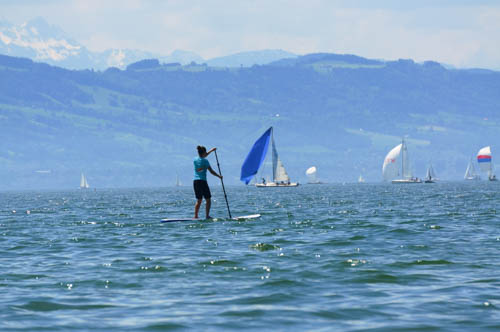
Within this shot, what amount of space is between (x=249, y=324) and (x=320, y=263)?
6.14 meters

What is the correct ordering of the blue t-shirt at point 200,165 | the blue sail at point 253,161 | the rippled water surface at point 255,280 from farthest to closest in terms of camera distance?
the blue sail at point 253,161
the blue t-shirt at point 200,165
the rippled water surface at point 255,280

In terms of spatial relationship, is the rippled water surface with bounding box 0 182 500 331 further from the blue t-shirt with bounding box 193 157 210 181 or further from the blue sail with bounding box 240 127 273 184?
the blue sail with bounding box 240 127 273 184

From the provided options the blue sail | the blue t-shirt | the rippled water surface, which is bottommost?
the rippled water surface

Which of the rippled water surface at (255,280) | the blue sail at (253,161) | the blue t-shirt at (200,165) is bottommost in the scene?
the rippled water surface at (255,280)

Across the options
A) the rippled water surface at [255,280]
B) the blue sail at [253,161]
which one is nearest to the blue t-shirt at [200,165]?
the rippled water surface at [255,280]

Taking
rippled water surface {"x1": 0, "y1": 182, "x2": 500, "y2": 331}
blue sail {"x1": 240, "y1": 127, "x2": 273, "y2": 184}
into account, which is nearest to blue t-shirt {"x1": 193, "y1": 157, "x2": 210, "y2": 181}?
rippled water surface {"x1": 0, "y1": 182, "x2": 500, "y2": 331}

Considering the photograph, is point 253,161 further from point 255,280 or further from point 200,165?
point 255,280

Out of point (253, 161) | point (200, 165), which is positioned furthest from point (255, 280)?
point (253, 161)

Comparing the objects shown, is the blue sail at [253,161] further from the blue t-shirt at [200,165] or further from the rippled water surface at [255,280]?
the rippled water surface at [255,280]

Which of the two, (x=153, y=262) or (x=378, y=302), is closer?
(x=378, y=302)

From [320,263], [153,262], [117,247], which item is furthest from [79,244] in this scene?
[320,263]

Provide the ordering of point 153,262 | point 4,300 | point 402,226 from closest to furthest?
point 4,300 → point 153,262 → point 402,226

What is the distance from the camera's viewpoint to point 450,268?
56.7 feet

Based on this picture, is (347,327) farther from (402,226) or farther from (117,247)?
(402,226)
